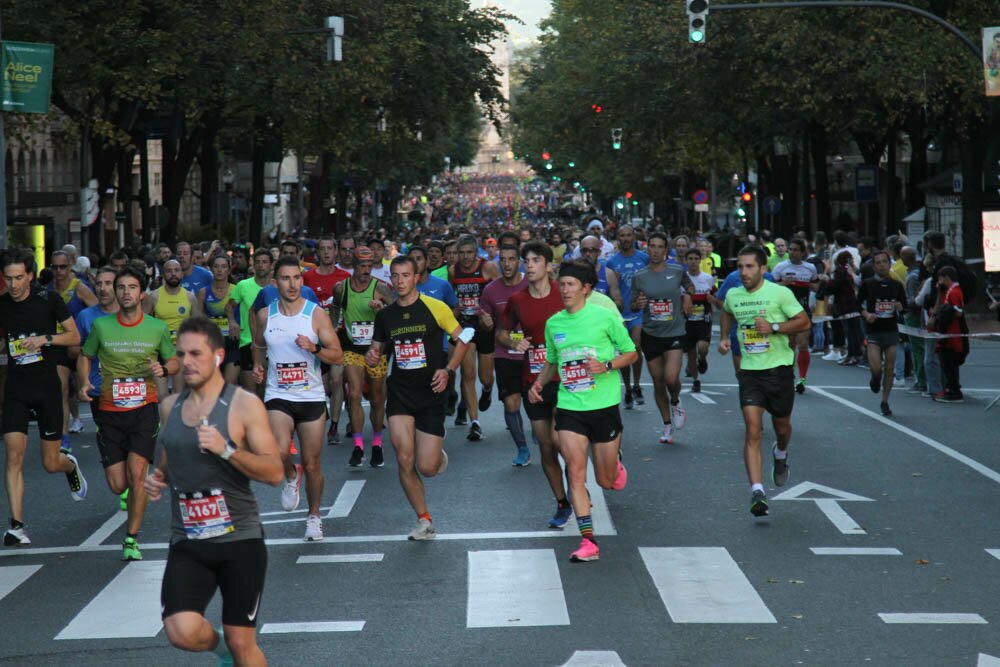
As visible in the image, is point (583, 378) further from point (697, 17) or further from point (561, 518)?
point (697, 17)

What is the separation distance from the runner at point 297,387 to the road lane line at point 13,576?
1592 millimetres

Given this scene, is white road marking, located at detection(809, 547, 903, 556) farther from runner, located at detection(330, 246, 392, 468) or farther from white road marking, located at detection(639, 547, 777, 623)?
runner, located at detection(330, 246, 392, 468)

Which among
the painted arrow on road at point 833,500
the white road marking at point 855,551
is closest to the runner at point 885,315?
the painted arrow on road at point 833,500

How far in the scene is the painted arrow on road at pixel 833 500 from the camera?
1149cm

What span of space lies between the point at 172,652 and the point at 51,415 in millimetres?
3902

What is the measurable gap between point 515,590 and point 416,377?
220 cm

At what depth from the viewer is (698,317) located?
1930cm

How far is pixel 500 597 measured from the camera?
30.2 feet

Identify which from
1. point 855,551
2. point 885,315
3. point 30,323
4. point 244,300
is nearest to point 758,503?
point 855,551

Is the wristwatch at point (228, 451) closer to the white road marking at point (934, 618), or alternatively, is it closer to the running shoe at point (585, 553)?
the white road marking at point (934, 618)

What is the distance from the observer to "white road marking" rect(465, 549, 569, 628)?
8688 millimetres

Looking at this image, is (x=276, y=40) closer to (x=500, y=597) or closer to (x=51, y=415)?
(x=51, y=415)

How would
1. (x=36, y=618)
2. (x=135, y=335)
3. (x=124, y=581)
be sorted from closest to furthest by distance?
(x=36, y=618)
(x=124, y=581)
(x=135, y=335)

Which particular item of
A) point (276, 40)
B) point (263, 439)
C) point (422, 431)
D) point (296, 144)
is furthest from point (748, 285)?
point (296, 144)
